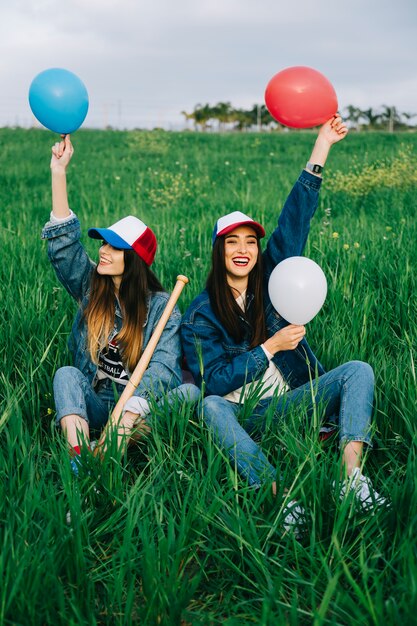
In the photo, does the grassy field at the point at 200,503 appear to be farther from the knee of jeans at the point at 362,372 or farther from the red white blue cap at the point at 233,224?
the red white blue cap at the point at 233,224

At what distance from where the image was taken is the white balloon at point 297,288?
2299 millimetres

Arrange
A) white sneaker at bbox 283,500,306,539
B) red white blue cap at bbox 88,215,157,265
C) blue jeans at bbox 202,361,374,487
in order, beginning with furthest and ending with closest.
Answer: red white blue cap at bbox 88,215,157,265 → blue jeans at bbox 202,361,374,487 → white sneaker at bbox 283,500,306,539

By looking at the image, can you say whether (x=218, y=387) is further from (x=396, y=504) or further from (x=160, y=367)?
(x=396, y=504)

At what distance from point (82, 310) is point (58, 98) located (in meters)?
0.83

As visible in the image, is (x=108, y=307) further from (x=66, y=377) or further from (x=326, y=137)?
(x=326, y=137)

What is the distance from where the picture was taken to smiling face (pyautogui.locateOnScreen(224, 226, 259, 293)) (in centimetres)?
257

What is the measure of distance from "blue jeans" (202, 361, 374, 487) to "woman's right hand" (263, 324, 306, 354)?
0.17m

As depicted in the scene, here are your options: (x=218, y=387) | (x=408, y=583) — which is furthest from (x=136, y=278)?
(x=408, y=583)

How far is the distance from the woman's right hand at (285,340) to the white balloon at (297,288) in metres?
0.05

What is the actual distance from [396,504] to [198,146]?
41.1 ft

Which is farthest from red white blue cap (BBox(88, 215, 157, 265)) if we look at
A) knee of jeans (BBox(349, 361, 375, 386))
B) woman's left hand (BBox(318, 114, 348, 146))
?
knee of jeans (BBox(349, 361, 375, 386))

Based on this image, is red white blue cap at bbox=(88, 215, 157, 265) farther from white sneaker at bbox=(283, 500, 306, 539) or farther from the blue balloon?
white sneaker at bbox=(283, 500, 306, 539)

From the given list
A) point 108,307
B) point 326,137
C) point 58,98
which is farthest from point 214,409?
point 58,98

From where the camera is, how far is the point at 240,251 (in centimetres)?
257
